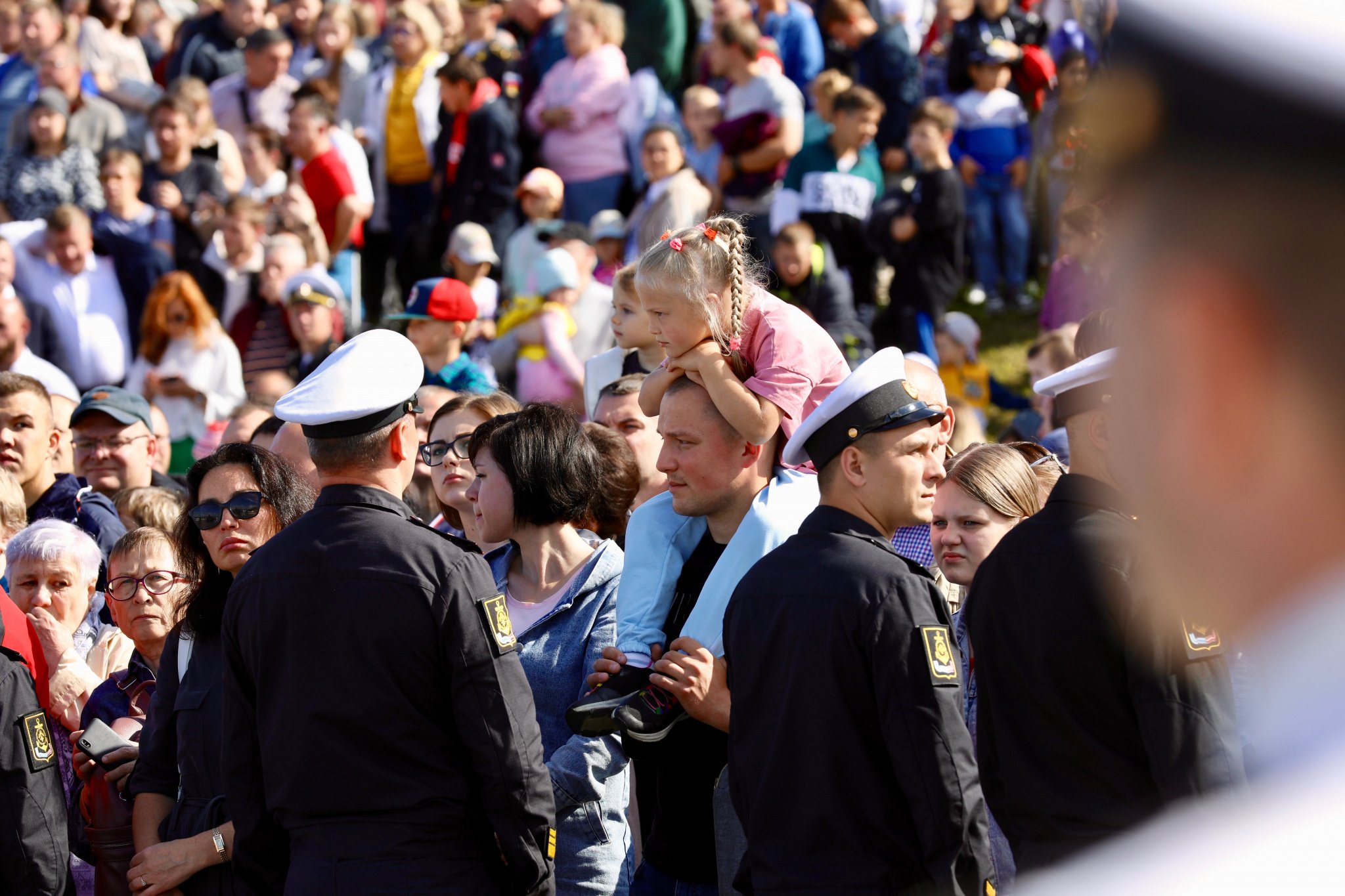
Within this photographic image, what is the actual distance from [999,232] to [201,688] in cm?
936

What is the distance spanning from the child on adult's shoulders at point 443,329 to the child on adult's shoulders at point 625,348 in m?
0.86

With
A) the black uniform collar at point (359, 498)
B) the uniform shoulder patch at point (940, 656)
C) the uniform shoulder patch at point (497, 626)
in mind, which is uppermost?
the black uniform collar at point (359, 498)

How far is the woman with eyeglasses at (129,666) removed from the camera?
4.26m

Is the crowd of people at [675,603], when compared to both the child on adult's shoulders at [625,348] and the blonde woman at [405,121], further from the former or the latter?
the blonde woman at [405,121]

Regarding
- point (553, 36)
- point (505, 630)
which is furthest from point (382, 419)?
point (553, 36)

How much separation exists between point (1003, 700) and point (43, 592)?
363cm

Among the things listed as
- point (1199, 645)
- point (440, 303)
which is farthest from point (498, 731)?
point (440, 303)

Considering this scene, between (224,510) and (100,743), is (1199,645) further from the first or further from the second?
(100,743)

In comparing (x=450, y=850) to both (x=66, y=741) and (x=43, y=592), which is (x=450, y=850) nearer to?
(x=66, y=741)

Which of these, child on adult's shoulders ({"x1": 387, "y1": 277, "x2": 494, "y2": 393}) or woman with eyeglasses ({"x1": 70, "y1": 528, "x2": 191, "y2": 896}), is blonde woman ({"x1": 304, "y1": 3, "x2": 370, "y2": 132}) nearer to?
child on adult's shoulders ({"x1": 387, "y1": 277, "x2": 494, "y2": 393})

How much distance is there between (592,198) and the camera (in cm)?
1102

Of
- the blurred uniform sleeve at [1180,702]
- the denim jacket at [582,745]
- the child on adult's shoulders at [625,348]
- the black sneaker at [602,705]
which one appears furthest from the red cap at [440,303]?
the blurred uniform sleeve at [1180,702]

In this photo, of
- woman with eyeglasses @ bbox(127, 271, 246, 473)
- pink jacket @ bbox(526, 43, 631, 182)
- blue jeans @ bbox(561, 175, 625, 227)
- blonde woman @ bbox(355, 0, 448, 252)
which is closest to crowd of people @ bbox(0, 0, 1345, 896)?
woman with eyeglasses @ bbox(127, 271, 246, 473)

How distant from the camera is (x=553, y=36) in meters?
12.1
